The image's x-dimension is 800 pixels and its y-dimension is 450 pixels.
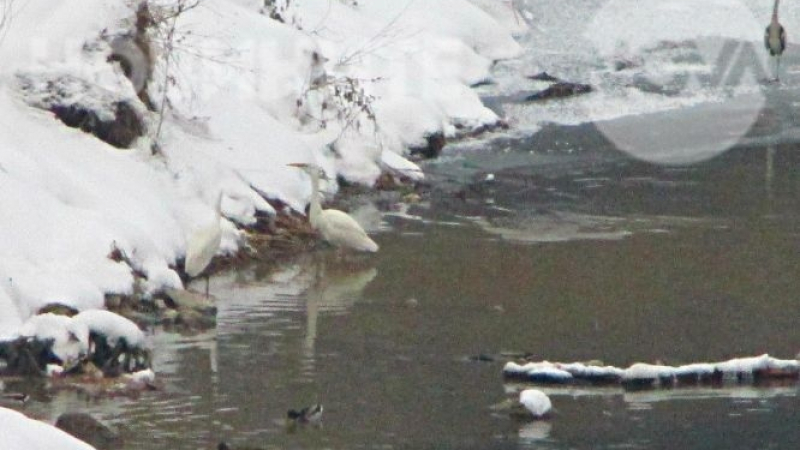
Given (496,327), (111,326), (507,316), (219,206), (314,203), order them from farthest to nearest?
(314,203)
(219,206)
(507,316)
(496,327)
(111,326)

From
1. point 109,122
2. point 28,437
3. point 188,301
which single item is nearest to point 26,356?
point 188,301

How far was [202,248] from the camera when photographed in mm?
12906

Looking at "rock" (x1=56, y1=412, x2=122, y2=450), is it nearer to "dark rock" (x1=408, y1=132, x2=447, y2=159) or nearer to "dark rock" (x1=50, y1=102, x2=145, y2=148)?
"dark rock" (x1=50, y1=102, x2=145, y2=148)

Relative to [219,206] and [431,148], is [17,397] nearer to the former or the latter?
[219,206]

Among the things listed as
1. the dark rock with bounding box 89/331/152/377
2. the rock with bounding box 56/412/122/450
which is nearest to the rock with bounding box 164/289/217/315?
the dark rock with bounding box 89/331/152/377

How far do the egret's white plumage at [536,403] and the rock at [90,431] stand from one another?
2.02 m

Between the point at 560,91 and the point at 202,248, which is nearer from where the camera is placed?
the point at 202,248

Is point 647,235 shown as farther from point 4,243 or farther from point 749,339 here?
point 4,243

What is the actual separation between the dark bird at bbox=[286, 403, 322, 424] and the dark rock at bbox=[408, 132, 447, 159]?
10857 mm

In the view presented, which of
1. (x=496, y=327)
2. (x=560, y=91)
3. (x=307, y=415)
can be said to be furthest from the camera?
(x=560, y=91)

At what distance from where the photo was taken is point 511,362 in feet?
35.2

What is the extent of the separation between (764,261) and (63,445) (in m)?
8.65

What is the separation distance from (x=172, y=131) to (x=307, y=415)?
662cm

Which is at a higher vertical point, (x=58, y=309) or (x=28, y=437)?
(x=58, y=309)
